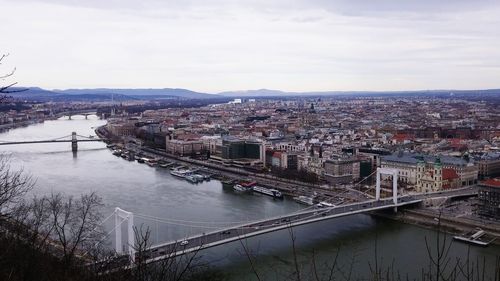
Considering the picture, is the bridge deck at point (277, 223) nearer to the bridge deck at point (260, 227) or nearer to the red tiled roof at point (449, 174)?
the bridge deck at point (260, 227)

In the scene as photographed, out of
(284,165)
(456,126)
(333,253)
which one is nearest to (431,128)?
(456,126)

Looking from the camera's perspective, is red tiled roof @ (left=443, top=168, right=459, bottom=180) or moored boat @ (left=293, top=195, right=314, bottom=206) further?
red tiled roof @ (left=443, top=168, right=459, bottom=180)

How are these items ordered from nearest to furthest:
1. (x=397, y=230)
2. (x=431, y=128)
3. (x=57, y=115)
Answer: (x=397, y=230) < (x=431, y=128) < (x=57, y=115)

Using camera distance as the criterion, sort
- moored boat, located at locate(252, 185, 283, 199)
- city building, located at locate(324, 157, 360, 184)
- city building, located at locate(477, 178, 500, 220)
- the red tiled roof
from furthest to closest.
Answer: city building, located at locate(324, 157, 360, 184)
the red tiled roof
moored boat, located at locate(252, 185, 283, 199)
city building, located at locate(477, 178, 500, 220)

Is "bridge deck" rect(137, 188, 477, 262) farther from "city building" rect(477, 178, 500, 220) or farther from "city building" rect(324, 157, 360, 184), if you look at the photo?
"city building" rect(324, 157, 360, 184)

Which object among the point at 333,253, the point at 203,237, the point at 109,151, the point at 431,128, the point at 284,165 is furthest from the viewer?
the point at 431,128

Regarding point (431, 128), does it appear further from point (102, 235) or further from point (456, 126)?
point (102, 235)

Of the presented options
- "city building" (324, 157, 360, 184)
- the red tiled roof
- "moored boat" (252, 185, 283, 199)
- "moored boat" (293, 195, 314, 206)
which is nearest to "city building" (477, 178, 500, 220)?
the red tiled roof

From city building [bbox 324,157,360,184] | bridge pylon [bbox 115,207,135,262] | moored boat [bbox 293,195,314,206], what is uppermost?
bridge pylon [bbox 115,207,135,262]
